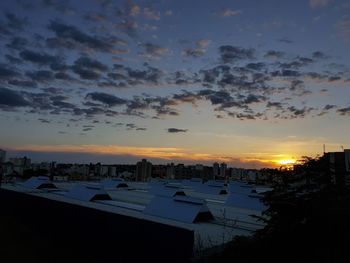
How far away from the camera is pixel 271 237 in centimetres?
999

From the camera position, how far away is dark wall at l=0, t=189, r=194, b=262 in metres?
12.8

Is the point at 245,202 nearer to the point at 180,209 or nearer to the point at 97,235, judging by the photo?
the point at 180,209

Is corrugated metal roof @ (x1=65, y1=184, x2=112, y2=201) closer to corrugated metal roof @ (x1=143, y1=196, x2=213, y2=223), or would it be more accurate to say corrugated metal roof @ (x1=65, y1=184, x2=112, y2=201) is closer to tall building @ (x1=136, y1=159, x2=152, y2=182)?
corrugated metal roof @ (x1=143, y1=196, x2=213, y2=223)

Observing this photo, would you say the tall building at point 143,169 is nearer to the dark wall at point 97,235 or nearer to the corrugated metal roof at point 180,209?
the dark wall at point 97,235

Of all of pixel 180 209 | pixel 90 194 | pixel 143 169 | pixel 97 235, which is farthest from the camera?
pixel 143 169

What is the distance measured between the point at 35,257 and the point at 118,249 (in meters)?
7.59

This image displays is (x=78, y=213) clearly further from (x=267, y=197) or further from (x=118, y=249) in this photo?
(x=267, y=197)

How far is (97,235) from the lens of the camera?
54.5 ft

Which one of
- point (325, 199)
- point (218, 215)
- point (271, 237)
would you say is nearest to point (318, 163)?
point (325, 199)

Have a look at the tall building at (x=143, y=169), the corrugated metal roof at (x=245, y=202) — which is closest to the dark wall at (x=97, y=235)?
the corrugated metal roof at (x=245, y=202)

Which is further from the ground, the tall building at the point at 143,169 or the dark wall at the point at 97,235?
the tall building at the point at 143,169

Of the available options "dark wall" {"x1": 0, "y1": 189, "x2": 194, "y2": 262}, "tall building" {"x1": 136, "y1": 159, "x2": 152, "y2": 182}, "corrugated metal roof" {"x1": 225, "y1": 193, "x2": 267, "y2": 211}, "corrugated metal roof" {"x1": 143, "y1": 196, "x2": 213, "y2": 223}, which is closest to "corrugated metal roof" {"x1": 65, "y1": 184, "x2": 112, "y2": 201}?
"dark wall" {"x1": 0, "y1": 189, "x2": 194, "y2": 262}

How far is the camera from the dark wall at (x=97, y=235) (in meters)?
12.8

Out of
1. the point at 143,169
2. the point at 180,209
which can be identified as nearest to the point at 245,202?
the point at 180,209
